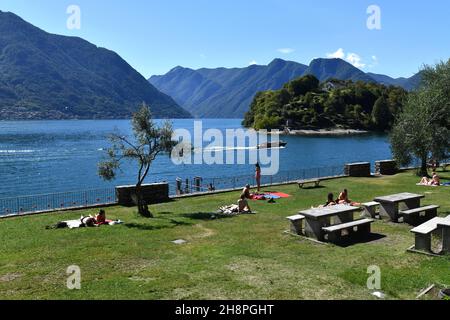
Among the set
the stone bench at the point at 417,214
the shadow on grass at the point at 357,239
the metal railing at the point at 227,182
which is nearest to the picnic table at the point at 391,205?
the stone bench at the point at 417,214

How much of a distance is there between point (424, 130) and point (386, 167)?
6035mm

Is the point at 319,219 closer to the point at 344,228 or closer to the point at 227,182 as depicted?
the point at 344,228

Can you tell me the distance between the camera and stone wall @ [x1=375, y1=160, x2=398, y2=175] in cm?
3594

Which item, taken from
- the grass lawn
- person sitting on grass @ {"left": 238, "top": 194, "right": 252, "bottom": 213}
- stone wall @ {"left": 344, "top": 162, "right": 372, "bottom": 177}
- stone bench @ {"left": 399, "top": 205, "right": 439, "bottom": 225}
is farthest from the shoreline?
stone bench @ {"left": 399, "top": 205, "right": 439, "bottom": 225}

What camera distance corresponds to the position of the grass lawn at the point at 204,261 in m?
9.54

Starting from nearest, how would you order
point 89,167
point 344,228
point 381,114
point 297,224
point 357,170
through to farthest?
point 344,228
point 297,224
point 357,170
point 89,167
point 381,114

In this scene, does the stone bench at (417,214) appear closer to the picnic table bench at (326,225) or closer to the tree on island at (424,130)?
the picnic table bench at (326,225)

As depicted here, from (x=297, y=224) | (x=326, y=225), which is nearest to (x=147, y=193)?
(x=297, y=224)

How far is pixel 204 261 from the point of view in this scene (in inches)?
471

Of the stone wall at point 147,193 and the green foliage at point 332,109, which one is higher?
the green foliage at point 332,109

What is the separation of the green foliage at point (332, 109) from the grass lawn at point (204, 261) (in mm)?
158601

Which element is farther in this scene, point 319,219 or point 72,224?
point 72,224

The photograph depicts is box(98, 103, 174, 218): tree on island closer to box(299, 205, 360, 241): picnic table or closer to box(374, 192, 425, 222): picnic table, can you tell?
box(299, 205, 360, 241): picnic table

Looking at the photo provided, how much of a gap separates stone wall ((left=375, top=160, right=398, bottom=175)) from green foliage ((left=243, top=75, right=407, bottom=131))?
452 feet
